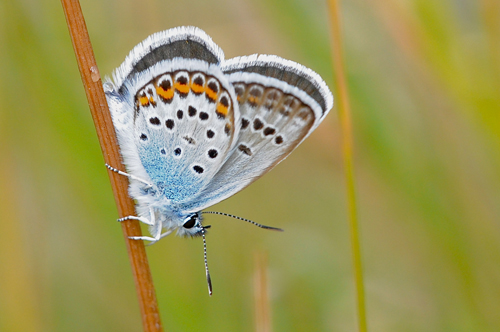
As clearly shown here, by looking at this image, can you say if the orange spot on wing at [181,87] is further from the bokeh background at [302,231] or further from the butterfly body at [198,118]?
A: the bokeh background at [302,231]

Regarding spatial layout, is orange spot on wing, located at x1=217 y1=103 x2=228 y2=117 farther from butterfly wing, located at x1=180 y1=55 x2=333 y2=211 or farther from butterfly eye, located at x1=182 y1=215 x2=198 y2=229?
butterfly eye, located at x1=182 y1=215 x2=198 y2=229

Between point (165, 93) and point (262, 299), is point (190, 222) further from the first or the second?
point (262, 299)

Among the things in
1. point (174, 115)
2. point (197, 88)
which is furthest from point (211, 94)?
point (174, 115)

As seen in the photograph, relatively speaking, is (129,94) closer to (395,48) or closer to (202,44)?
(202,44)

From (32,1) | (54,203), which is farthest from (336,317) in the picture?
(32,1)

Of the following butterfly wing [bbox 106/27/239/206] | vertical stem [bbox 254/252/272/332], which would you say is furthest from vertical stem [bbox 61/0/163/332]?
butterfly wing [bbox 106/27/239/206]

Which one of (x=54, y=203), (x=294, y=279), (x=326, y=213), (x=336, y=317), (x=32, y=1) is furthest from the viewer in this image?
(x=326, y=213)

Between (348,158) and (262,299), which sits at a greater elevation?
(348,158)
